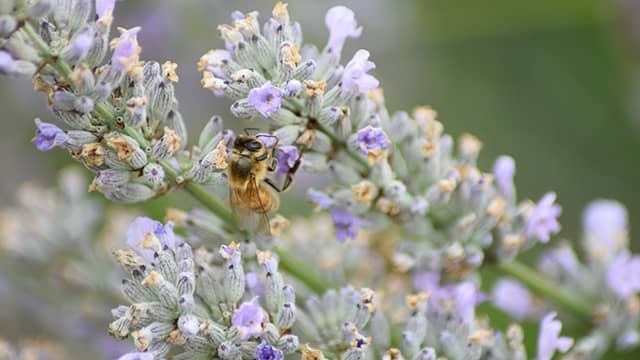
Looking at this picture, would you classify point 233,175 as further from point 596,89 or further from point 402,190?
point 596,89

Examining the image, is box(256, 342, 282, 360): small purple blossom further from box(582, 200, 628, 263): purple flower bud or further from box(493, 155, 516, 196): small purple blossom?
box(582, 200, 628, 263): purple flower bud

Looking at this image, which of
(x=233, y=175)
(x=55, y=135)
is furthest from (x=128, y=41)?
(x=233, y=175)

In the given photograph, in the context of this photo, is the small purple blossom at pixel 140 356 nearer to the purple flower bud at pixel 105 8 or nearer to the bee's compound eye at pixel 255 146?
the bee's compound eye at pixel 255 146

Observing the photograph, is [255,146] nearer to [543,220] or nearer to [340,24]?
[340,24]

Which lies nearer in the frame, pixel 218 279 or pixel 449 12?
pixel 218 279

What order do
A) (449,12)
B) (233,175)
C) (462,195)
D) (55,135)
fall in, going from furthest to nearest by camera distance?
(449,12) → (462,195) → (233,175) → (55,135)

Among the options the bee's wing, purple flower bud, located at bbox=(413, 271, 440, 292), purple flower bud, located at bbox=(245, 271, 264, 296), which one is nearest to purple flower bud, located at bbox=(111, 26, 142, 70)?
the bee's wing

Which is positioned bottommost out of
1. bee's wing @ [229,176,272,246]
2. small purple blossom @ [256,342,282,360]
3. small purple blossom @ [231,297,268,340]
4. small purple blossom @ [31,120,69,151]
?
small purple blossom @ [256,342,282,360]
